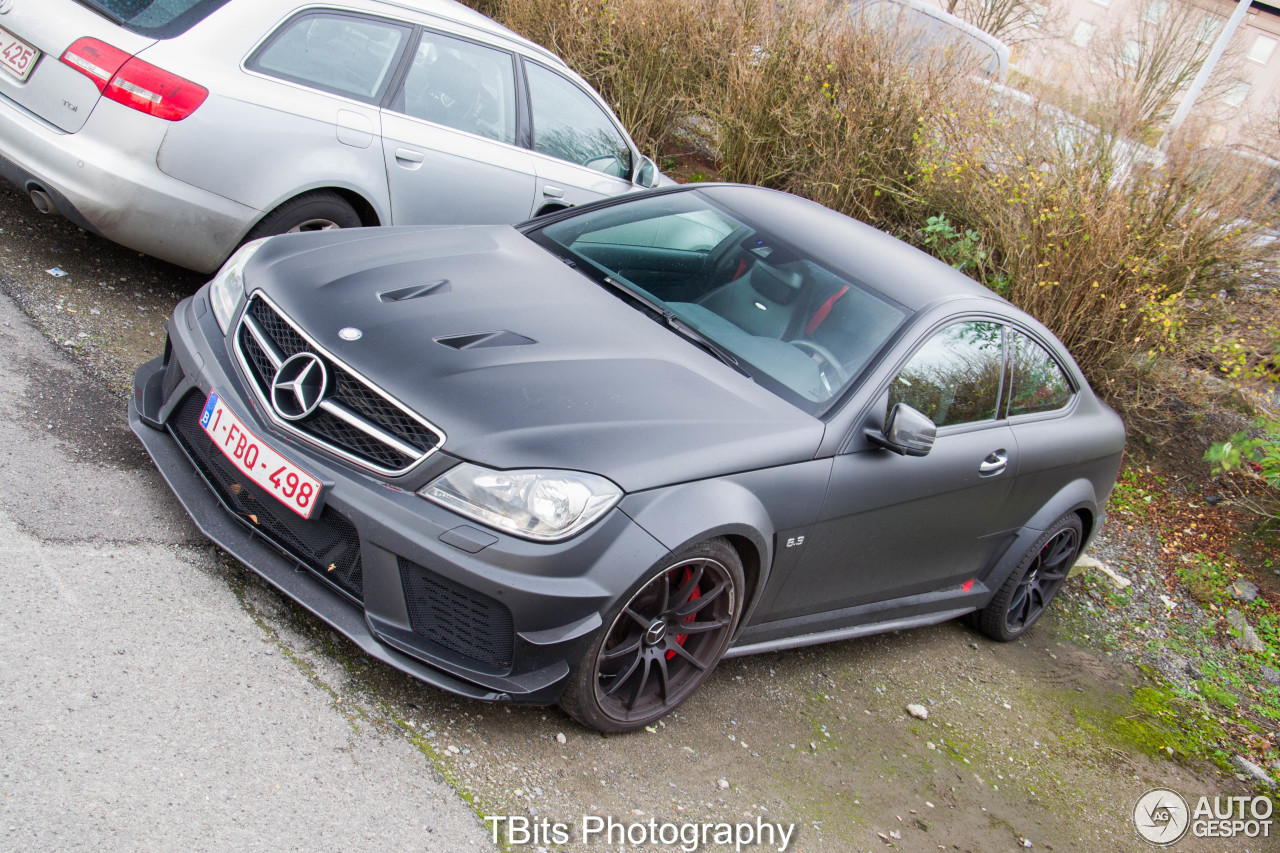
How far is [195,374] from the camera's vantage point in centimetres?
321

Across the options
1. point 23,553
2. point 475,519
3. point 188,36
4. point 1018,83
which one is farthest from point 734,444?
point 1018,83

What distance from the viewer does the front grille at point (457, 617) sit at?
272 cm

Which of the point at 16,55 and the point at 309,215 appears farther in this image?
the point at 309,215

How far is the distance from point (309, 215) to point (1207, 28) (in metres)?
26.6

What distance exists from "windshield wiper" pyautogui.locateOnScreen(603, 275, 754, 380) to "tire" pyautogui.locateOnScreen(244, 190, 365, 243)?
1597 millimetres

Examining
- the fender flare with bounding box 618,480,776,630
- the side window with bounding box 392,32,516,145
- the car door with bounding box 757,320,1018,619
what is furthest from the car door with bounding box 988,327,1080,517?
the side window with bounding box 392,32,516,145

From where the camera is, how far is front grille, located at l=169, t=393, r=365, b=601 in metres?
2.82

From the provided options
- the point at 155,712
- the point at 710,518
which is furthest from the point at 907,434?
the point at 155,712

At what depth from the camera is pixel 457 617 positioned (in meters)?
2.76

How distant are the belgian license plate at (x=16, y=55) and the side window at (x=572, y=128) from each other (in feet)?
7.93

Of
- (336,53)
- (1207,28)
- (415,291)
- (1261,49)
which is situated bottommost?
(415,291)

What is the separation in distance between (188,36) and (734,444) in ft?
10.0

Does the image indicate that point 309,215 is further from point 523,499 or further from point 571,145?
point 523,499

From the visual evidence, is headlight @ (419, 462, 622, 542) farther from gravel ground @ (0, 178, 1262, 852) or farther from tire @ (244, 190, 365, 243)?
tire @ (244, 190, 365, 243)
